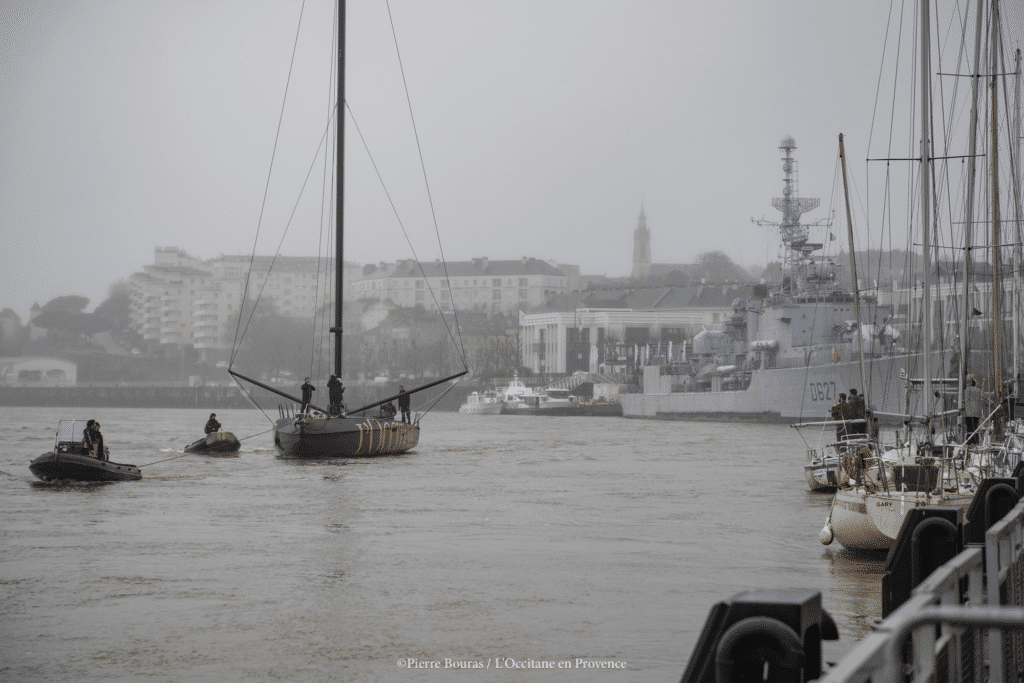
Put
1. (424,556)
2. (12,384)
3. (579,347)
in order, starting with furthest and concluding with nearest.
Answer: (12,384) < (579,347) < (424,556)

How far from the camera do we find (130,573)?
50.4 feet

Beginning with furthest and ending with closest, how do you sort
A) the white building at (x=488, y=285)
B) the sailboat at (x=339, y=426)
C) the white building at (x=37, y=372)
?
the white building at (x=488, y=285) < the white building at (x=37, y=372) < the sailboat at (x=339, y=426)

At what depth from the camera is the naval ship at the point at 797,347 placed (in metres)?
67.8

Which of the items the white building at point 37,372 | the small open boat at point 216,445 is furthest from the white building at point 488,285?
the small open boat at point 216,445

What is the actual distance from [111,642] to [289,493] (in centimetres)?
1698

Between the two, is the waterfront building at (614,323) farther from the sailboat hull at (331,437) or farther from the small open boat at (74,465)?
the small open boat at (74,465)

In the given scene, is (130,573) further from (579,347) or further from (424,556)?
(579,347)

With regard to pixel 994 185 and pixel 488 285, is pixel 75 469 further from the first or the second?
pixel 488 285

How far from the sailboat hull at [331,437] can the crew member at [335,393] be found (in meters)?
0.68

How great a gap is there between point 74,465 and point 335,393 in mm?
9007

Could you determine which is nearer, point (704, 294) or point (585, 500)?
point (585, 500)

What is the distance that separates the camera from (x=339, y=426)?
35.6 metres

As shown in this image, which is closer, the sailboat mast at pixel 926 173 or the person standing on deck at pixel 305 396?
the sailboat mast at pixel 926 173

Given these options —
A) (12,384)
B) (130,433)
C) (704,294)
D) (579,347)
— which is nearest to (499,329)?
(579,347)
